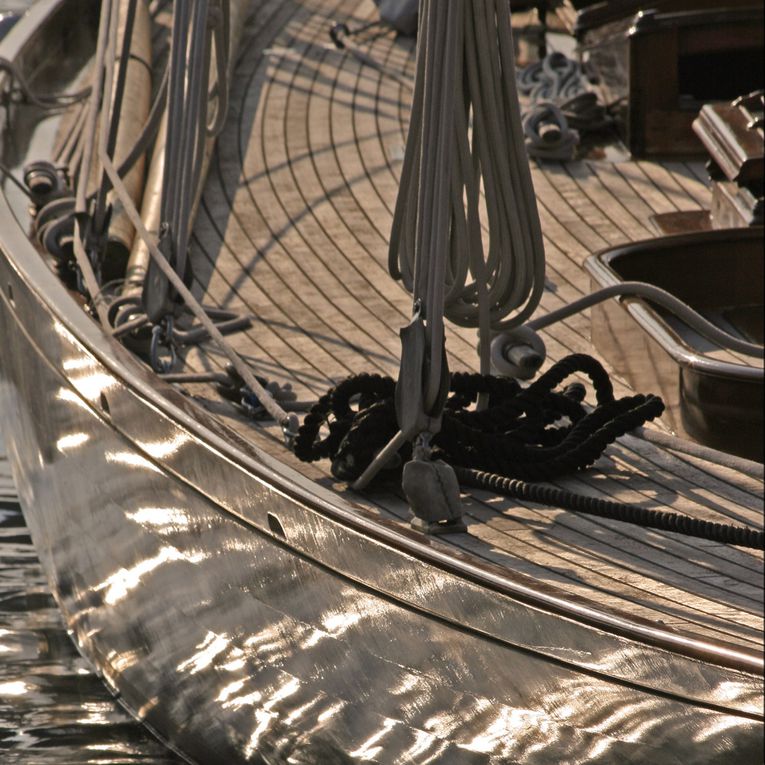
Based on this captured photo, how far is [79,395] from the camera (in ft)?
11.3

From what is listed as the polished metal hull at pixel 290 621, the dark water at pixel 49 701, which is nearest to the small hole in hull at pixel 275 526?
the polished metal hull at pixel 290 621

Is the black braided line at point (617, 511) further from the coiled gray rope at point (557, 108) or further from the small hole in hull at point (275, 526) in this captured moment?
the coiled gray rope at point (557, 108)

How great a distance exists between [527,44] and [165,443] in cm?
402

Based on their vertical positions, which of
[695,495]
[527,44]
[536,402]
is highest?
[527,44]

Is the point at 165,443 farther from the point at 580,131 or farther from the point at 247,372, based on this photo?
the point at 580,131

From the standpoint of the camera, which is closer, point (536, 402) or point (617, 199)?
point (536, 402)

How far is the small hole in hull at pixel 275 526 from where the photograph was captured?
2576 mm

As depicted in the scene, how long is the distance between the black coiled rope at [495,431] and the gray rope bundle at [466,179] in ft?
0.38


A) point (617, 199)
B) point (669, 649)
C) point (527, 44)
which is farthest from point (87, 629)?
point (527, 44)

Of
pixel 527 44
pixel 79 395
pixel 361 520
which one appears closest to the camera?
pixel 361 520

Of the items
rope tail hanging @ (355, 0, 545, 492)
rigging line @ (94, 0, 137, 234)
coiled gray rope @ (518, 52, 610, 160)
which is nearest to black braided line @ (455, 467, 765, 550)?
rope tail hanging @ (355, 0, 545, 492)

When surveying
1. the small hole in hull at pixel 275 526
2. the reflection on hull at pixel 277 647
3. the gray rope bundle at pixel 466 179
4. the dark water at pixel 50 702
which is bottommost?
the dark water at pixel 50 702

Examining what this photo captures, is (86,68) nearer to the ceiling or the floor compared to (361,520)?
nearer to the ceiling

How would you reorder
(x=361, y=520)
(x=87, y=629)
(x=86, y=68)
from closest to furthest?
(x=361, y=520) → (x=87, y=629) → (x=86, y=68)
